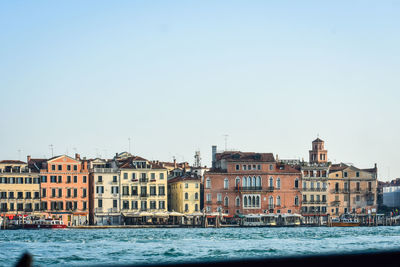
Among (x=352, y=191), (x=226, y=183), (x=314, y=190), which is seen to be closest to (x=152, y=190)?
(x=226, y=183)

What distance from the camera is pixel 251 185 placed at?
275ft

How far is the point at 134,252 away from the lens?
39562 mm

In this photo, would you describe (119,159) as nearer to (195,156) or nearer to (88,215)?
(88,215)

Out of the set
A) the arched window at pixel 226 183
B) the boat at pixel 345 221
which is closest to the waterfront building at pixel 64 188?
the arched window at pixel 226 183

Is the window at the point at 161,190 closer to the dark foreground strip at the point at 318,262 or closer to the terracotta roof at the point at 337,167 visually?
the terracotta roof at the point at 337,167

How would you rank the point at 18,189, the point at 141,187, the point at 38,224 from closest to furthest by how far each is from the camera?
the point at 38,224, the point at 18,189, the point at 141,187

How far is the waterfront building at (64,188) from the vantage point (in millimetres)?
77688

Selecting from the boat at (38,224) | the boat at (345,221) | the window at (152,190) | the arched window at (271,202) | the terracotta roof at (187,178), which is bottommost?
the boat at (345,221)

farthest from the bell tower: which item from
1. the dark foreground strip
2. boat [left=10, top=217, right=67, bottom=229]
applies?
the dark foreground strip

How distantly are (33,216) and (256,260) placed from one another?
74839 millimetres

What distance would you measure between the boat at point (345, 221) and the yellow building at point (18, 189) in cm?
3054

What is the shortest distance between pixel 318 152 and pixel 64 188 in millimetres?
36428

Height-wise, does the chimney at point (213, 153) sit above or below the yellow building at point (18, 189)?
above

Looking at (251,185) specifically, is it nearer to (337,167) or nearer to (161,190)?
(161,190)
